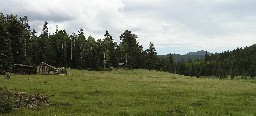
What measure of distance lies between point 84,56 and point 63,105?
102524 mm

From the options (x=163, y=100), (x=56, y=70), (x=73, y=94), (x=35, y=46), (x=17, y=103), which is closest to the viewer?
(x=17, y=103)

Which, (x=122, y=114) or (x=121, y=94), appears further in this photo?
(x=121, y=94)

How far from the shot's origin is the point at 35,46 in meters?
126

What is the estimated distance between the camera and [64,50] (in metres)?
136

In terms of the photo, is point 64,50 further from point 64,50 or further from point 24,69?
point 24,69

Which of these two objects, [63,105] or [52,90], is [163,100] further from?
[52,90]

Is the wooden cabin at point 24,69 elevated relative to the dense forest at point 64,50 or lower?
lower

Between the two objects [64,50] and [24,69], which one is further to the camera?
[64,50]

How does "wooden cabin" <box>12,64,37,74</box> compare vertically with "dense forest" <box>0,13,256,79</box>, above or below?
below

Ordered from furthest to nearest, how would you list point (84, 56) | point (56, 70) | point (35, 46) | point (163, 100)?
point (84, 56), point (35, 46), point (56, 70), point (163, 100)

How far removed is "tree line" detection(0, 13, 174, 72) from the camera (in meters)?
89.2

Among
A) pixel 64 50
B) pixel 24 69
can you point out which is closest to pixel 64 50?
pixel 64 50

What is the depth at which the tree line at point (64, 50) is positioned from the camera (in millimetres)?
89188

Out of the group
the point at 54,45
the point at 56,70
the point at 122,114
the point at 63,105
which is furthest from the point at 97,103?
the point at 54,45
